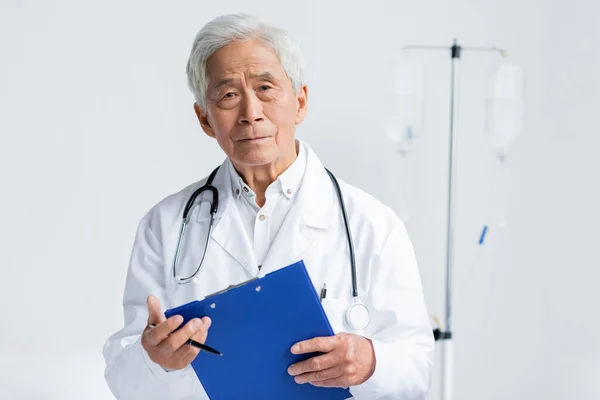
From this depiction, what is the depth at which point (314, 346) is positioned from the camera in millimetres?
1345

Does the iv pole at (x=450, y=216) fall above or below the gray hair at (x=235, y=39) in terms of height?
below

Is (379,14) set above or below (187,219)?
above

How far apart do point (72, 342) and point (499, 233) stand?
5.18ft

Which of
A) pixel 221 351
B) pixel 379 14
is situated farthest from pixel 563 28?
pixel 221 351

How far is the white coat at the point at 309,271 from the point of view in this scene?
5.08 ft

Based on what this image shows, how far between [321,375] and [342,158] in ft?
4.61

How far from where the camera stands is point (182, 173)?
2666mm

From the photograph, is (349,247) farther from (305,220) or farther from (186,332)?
(186,332)

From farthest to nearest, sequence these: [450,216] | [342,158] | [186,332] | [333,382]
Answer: [342,158] < [450,216] < [333,382] < [186,332]

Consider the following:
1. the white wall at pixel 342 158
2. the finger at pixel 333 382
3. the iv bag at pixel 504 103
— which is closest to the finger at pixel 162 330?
the finger at pixel 333 382

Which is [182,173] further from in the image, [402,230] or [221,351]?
[221,351]

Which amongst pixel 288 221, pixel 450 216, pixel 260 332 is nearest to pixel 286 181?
pixel 288 221

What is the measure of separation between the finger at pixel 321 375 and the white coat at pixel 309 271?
5.1 inches

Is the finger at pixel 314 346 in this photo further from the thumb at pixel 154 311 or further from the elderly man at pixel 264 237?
the thumb at pixel 154 311
